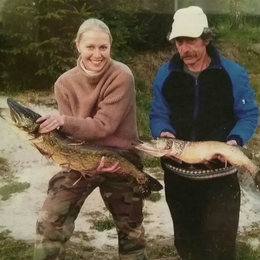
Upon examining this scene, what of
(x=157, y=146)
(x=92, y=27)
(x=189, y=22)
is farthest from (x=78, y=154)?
(x=189, y=22)

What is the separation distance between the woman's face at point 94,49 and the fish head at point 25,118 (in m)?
0.18

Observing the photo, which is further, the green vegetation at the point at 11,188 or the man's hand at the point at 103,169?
the green vegetation at the point at 11,188

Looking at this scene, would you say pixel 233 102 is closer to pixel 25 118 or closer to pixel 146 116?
pixel 146 116

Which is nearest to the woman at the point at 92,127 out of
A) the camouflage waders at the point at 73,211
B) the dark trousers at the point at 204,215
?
the camouflage waders at the point at 73,211

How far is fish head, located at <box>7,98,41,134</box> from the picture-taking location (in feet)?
4.28

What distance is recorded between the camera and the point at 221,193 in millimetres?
1468

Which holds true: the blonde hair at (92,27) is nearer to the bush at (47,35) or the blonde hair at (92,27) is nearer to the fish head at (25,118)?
the bush at (47,35)

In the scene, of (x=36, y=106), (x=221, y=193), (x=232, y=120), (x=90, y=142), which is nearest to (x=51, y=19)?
(x=36, y=106)

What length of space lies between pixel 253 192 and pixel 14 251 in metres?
0.68

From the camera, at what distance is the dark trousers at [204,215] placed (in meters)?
1.46

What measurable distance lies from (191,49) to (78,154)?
0.39 m

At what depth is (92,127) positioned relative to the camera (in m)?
1.33

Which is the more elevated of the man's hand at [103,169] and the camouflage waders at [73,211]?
the man's hand at [103,169]

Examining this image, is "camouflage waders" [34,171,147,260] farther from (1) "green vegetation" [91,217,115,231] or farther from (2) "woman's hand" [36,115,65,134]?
(2) "woman's hand" [36,115,65,134]
